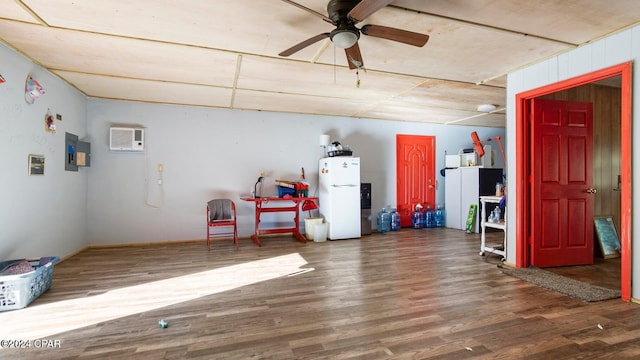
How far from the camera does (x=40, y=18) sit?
2566 mm

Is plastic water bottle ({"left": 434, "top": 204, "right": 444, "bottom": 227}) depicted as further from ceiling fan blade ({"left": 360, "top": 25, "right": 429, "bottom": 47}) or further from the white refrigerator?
ceiling fan blade ({"left": 360, "top": 25, "right": 429, "bottom": 47})

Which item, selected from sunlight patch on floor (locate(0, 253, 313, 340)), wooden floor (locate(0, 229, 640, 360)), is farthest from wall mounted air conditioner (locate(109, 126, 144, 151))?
sunlight patch on floor (locate(0, 253, 313, 340))

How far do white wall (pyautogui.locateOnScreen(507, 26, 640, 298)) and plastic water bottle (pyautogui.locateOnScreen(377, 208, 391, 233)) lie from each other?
278 centimetres

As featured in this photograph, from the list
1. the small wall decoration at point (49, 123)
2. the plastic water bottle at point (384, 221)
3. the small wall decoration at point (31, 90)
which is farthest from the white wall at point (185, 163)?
the plastic water bottle at point (384, 221)

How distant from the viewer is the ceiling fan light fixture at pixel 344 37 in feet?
7.77

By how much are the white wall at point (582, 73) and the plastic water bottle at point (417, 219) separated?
2.94 m

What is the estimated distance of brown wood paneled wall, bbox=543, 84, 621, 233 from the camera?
4367 millimetres

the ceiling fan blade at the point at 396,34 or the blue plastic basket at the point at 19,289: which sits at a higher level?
the ceiling fan blade at the point at 396,34

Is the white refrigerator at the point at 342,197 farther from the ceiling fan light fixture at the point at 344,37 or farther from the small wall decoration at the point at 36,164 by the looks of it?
the small wall decoration at the point at 36,164

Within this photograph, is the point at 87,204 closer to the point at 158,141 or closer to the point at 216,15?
the point at 158,141

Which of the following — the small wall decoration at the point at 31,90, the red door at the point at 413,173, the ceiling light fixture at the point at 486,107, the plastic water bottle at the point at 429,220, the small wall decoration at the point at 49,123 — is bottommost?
the plastic water bottle at the point at 429,220

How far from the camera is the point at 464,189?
6.63 meters

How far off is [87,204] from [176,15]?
4.01 metres

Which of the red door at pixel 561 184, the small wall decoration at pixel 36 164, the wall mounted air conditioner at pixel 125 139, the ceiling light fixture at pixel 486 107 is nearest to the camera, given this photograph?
the small wall decoration at pixel 36 164
